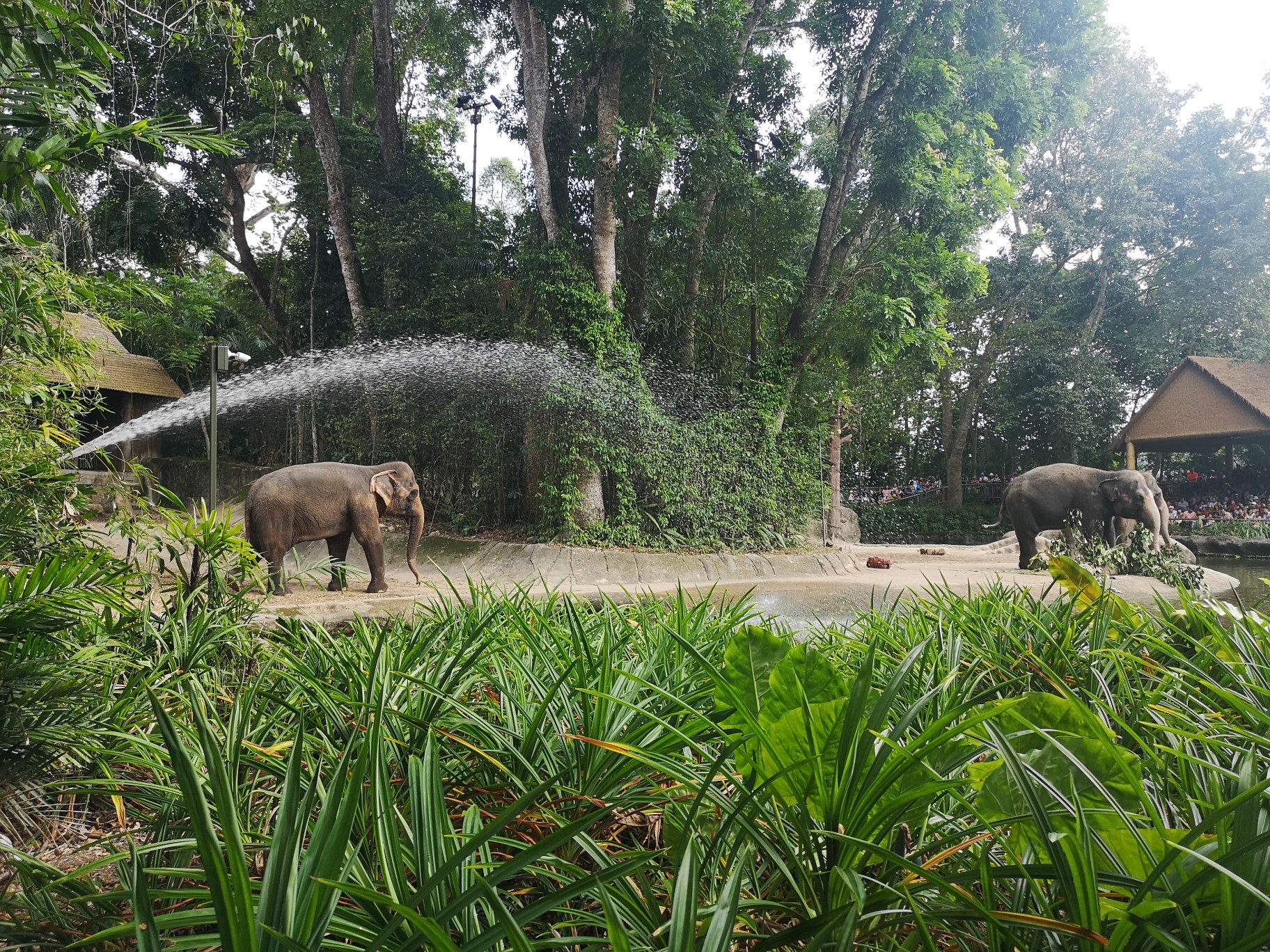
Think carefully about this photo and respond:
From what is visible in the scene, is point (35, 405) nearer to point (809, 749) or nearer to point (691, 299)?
point (809, 749)

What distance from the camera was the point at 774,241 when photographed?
41.7 ft

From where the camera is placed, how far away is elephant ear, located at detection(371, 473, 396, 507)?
6270 mm

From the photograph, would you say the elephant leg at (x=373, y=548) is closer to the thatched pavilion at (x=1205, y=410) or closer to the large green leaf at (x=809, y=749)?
the large green leaf at (x=809, y=749)

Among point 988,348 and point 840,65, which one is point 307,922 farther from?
point 988,348

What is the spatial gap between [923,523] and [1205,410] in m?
6.48

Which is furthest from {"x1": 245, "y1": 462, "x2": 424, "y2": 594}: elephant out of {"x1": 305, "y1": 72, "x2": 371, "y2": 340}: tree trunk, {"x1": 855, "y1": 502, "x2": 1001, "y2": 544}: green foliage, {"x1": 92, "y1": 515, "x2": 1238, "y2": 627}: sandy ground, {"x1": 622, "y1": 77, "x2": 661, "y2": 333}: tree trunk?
{"x1": 855, "y1": 502, "x2": 1001, "y2": 544}: green foliage

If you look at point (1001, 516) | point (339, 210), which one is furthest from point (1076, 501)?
point (339, 210)

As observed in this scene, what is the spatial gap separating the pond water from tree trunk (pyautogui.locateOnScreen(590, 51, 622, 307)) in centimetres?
936

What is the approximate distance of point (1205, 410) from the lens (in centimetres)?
1468

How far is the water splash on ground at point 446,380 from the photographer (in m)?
9.46

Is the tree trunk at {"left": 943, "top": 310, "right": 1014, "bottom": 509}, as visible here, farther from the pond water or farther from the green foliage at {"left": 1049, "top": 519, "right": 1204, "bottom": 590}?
the green foliage at {"left": 1049, "top": 519, "right": 1204, "bottom": 590}

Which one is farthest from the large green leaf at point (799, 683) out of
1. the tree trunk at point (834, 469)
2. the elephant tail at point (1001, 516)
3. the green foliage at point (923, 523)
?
the green foliage at point (923, 523)

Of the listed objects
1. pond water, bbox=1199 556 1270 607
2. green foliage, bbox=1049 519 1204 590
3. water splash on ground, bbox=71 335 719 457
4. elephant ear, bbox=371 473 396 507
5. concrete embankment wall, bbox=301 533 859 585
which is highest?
water splash on ground, bbox=71 335 719 457

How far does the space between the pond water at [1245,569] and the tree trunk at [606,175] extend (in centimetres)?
936
